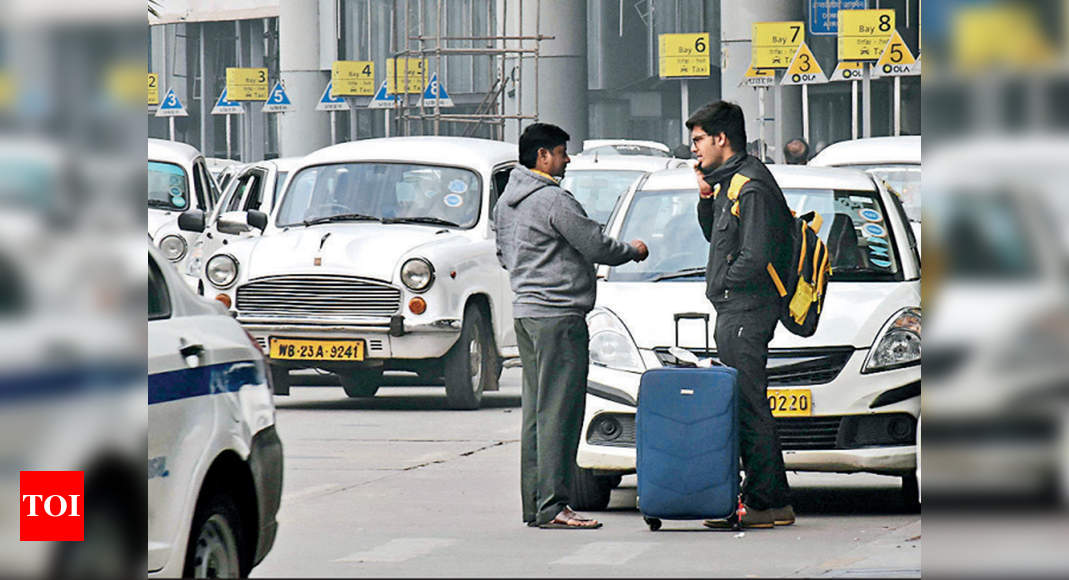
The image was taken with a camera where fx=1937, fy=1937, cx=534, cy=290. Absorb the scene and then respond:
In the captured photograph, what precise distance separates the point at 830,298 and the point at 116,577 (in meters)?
6.85

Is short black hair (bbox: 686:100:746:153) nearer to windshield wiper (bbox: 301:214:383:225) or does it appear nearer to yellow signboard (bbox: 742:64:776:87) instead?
windshield wiper (bbox: 301:214:383:225)

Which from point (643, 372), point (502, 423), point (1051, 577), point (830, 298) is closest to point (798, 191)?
point (830, 298)

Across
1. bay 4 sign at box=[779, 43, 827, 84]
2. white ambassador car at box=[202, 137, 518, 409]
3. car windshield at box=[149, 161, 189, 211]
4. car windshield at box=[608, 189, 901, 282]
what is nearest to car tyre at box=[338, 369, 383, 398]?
white ambassador car at box=[202, 137, 518, 409]

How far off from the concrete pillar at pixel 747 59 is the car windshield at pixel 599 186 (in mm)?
15538

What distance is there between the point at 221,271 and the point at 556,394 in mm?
7052

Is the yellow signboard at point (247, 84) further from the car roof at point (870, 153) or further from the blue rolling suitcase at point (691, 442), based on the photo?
the blue rolling suitcase at point (691, 442)

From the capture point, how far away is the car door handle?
5.10 meters

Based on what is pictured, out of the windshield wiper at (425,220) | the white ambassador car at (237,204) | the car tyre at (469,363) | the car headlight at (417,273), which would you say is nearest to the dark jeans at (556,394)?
the car headlight at (417,273)

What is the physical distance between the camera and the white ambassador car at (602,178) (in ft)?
67.9

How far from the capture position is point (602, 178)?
2094cm

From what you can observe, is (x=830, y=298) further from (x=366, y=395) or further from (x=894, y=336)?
(x=366, y=395)

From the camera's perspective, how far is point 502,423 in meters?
14.1

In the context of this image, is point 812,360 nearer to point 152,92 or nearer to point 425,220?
point 152,92

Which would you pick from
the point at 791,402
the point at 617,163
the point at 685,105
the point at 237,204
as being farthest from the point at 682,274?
the point at 685,105
